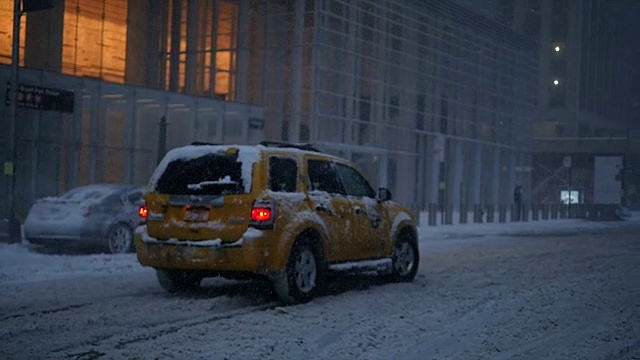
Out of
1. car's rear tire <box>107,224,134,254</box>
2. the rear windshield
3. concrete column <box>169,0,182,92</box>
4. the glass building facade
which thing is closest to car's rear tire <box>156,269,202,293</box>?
the rear windshield

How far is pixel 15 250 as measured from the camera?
57.4ft

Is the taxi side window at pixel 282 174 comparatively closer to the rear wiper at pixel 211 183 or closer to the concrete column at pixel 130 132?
the rear wiper at pixel 211 183

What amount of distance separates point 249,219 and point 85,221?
7649mm

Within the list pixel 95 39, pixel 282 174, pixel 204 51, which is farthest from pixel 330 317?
pixel 204 51

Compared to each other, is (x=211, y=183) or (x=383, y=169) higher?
(x=383, y=169)

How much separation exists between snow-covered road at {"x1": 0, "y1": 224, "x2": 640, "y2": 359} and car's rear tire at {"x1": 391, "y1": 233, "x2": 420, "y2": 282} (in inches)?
11.5

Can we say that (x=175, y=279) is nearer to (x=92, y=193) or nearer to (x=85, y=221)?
(x=85, y=221)

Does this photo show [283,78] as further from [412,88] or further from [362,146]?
[412,88]

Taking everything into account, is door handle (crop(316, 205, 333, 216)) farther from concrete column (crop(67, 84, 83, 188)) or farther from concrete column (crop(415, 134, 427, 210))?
concrete column (crop(415, 134, 427, 210))

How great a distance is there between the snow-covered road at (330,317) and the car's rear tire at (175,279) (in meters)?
0.21

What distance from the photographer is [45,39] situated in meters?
36.9

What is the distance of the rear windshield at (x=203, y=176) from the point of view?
34.0ft

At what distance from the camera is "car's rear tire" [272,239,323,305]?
10.3 m

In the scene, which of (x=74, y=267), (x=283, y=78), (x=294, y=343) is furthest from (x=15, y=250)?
(x=283, y=78)
